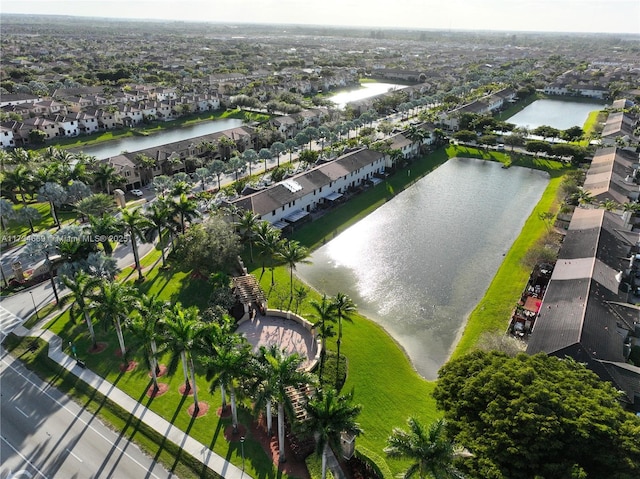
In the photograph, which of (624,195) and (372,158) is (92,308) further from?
(624,195)

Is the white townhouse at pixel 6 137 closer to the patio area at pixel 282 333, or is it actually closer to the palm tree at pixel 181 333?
the patio area at pixel 282 333

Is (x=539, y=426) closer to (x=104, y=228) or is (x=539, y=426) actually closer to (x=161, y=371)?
(x=161, y=371)

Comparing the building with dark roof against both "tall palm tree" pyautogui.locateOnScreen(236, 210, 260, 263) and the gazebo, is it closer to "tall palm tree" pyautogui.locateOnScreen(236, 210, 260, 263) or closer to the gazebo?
the gazebo

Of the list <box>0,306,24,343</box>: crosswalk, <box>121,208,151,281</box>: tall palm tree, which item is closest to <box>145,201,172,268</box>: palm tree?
<box>121,208,151,281</box>: tall palm tree

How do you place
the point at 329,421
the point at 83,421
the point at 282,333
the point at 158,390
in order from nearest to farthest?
the point at 329,421 < the point at 83,421 < the point at 158,390 < the point at 282,333

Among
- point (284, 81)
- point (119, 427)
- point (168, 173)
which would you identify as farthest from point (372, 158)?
point (284, 81)

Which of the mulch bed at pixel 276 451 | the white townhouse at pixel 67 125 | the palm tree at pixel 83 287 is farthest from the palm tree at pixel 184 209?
the white townhouse at pixel 67 125

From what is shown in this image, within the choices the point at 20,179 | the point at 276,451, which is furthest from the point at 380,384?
the point at 20,179
